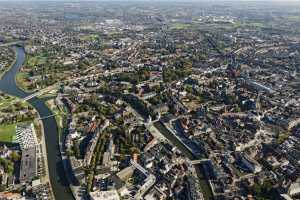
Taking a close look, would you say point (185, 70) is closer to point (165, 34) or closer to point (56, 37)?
point (165, 34)

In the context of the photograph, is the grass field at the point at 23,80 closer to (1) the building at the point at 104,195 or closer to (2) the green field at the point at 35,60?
(2) the green field at the point at 35,60

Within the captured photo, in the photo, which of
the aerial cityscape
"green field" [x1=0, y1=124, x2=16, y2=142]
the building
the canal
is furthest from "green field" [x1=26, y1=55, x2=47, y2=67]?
the building

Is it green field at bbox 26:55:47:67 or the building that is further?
green field at bbox 26:55:47:67

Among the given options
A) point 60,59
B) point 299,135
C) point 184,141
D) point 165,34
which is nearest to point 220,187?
point 184,141

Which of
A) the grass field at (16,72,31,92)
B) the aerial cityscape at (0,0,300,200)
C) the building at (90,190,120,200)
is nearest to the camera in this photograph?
the building at (90,190,120,200)

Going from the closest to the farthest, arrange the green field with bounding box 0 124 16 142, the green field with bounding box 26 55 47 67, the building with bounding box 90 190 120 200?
the building with bounding box 90 190 120 200, the green field with bounding box 0 124 16 142, the green field with bounding box 26 55 47 67

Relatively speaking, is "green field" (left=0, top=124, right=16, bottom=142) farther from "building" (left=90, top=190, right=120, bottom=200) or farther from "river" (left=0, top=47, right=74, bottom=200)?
"building" (left=90, top=190, right=120, bottom=200)

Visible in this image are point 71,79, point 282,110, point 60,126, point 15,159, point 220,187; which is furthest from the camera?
point 71,79
